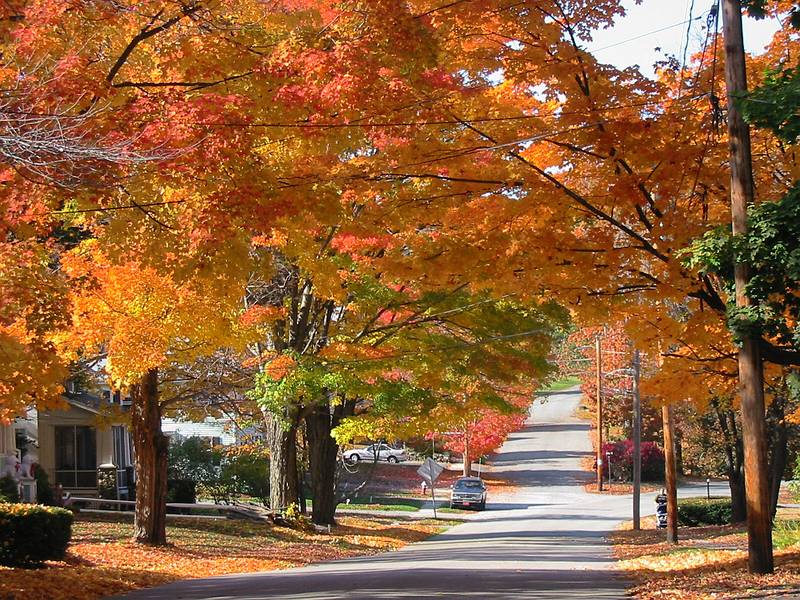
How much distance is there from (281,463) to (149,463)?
24.7ft

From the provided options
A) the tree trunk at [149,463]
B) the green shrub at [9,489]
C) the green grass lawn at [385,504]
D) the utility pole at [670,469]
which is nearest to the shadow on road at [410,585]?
the tree trunk at [149,463]

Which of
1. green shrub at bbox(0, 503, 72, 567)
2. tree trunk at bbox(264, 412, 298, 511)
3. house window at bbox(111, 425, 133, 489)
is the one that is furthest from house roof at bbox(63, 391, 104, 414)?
green shrub at bbox(0, 503, 72, 567)

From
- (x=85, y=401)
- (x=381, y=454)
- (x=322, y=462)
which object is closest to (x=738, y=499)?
(x=322, y=462)

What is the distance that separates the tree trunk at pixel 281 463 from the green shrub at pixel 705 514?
48.4 feet

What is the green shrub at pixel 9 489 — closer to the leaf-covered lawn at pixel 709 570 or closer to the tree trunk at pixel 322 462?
the tree trunk at pixel 322 462

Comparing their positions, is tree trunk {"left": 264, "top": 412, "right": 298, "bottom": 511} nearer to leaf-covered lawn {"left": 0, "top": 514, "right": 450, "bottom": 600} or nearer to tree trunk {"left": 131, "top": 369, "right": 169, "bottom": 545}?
leaf-covered lawn {"left": 0, "top": 514, "right": 450, "bottom": 600}

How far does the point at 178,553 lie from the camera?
2044 centimetres

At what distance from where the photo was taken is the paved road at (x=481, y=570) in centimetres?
1370

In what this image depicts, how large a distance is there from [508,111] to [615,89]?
1.58 meters

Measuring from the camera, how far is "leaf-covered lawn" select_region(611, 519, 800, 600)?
11.5 metres

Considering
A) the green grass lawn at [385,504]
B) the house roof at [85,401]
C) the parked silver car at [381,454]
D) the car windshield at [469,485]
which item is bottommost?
the green grass lawn at [385,504]

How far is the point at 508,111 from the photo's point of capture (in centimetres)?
1435

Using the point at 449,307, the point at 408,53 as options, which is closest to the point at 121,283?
the point at 408,53

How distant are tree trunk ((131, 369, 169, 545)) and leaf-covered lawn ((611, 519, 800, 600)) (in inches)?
379
